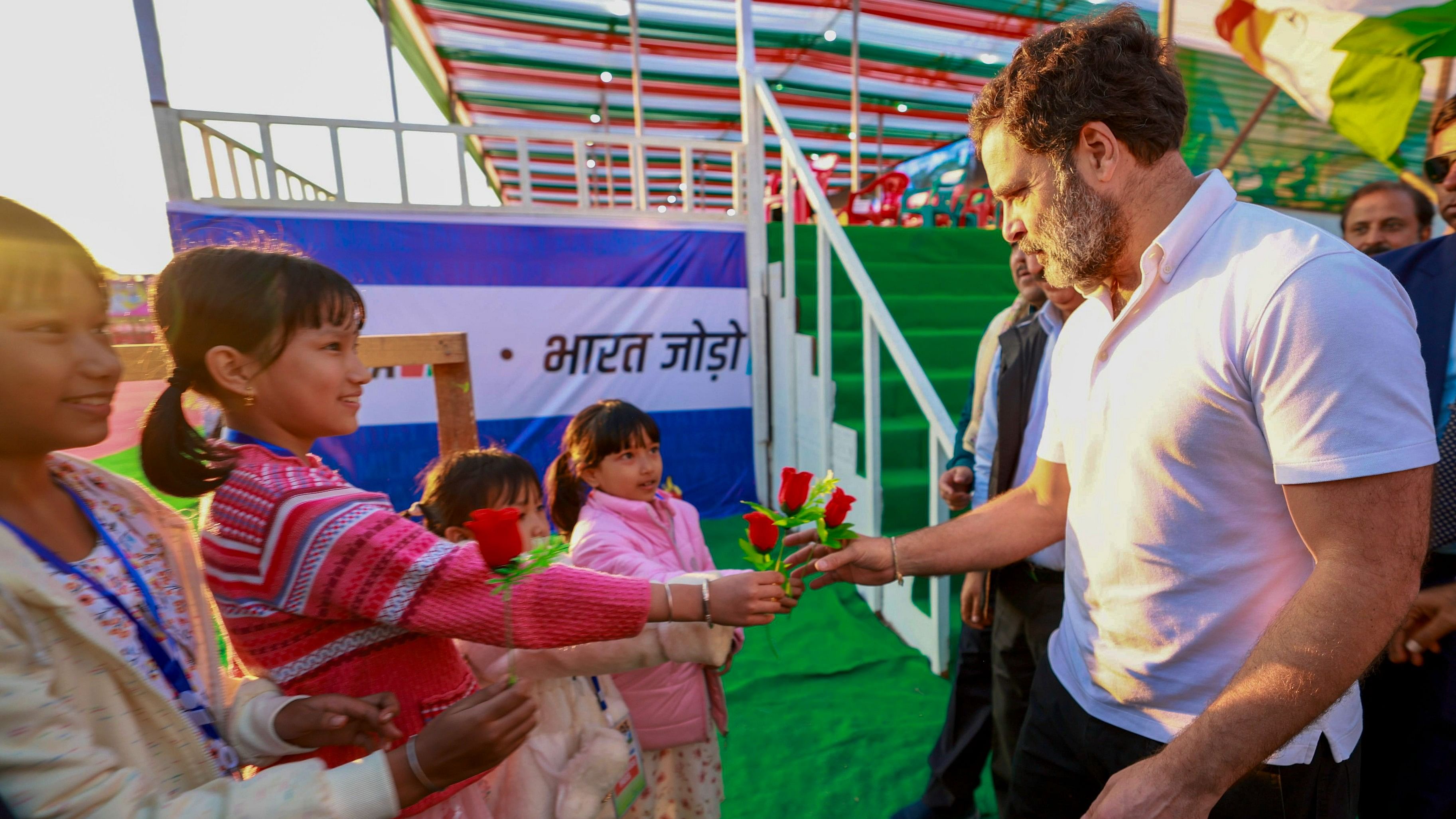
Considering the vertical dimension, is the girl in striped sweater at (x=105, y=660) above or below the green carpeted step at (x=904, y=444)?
above

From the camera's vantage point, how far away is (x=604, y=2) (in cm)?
718

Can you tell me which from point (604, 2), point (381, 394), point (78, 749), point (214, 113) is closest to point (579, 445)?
point (78, 749)

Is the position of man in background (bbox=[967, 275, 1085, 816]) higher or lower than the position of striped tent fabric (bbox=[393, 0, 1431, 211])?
lower

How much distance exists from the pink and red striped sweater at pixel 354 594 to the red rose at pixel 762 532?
26 cm

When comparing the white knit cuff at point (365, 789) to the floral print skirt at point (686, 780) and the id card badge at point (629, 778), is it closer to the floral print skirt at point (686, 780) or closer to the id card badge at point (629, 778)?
the id card badge at point (629, 778)

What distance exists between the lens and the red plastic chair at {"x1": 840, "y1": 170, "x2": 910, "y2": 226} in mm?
7023

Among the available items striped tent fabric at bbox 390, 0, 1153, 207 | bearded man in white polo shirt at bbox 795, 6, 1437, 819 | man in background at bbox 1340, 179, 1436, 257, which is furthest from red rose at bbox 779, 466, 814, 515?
striped tent fabric at bbox 390, 0, 1153, 207

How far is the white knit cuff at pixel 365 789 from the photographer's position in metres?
0.78

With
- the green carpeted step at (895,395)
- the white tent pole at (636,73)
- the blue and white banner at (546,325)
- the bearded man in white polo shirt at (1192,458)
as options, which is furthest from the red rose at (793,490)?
the white tent pole at (636,73)

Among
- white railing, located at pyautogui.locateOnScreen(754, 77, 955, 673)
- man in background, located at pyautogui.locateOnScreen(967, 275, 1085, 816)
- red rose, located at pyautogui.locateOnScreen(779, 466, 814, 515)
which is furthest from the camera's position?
white railing, located at pyautogui.locateOnScreen(754, 77, 955, 673)

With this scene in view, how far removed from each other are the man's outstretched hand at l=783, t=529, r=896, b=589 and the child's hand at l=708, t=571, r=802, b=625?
0.23 metres

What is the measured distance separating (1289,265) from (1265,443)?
246mm

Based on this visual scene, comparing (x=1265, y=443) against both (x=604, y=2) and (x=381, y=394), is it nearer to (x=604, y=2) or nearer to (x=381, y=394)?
(x=381, y=394)

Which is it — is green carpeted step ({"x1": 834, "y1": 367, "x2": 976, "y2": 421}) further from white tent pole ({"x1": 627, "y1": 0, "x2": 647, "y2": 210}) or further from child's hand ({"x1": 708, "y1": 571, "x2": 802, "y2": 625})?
child's hand ({"x1": 708, "y1": 571, "x2": 802, "y2": 625})
